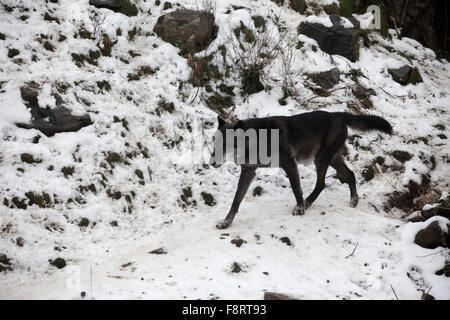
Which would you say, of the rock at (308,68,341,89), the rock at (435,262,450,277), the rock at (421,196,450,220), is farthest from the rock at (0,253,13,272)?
the rock at (308,68,341,89)

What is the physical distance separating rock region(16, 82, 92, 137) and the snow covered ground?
0.46 feet

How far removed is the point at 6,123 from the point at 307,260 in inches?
217

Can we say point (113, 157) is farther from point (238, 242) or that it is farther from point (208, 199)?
point (238, 242)

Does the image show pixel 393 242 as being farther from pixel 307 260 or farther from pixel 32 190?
pixel 32 190

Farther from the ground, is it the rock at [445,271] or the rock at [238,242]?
the rock at [445,271]

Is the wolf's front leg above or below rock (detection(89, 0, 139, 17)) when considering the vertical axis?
below

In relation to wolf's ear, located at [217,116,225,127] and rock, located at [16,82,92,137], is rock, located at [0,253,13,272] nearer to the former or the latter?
rock, located at [16,82,92,137]

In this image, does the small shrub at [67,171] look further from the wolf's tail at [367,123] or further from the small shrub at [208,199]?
the wolf's tail at [367,123]

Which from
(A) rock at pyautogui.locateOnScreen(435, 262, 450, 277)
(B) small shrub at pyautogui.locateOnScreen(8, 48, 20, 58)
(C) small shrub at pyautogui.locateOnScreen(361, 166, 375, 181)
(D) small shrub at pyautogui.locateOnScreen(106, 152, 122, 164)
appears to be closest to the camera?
(A) rock at pyautogui.locateOnScreen(435, 262, 450, 277)

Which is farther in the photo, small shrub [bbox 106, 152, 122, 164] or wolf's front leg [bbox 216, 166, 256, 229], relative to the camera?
small shrub [bbox 106, 152, 122, 164]

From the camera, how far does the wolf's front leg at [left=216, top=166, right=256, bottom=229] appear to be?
20.8ft

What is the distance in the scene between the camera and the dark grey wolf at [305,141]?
6551 mm

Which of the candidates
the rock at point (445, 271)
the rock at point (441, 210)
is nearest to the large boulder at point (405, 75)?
the rock at point (441, 210)

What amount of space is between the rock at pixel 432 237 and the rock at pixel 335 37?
665 centimetres
